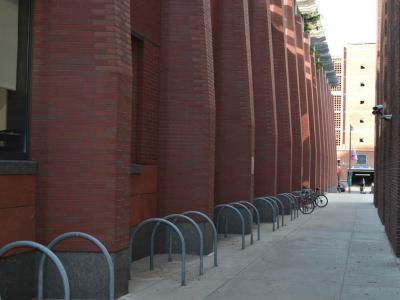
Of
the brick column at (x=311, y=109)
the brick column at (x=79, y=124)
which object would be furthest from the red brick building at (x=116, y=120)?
the brick column at (x=311, y=109)

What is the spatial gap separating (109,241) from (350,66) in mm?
92569

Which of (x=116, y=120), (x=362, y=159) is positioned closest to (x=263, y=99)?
(x=116, y=120)

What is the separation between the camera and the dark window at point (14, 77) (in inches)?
302

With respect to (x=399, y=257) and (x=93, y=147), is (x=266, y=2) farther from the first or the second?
(x=93, y=147)

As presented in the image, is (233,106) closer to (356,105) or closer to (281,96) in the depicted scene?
(281,96)

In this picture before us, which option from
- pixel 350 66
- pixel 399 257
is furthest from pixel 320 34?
pixel 350 66

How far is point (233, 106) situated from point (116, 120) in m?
9.61

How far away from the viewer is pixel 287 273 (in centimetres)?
1037

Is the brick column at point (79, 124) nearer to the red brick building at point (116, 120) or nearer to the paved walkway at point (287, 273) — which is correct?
the red brick building at point (116, 120)

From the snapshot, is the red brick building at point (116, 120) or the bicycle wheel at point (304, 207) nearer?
the red brick building at point (116, 120)

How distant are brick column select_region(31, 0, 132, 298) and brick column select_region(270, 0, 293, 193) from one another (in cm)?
1837

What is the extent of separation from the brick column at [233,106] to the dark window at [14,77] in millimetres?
9589

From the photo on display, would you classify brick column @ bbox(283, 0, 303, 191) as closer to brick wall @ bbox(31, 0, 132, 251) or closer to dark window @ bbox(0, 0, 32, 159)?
brick wall @ bbox(31, 0, 132, 251)

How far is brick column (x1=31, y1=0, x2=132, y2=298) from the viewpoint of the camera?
26.3ft
